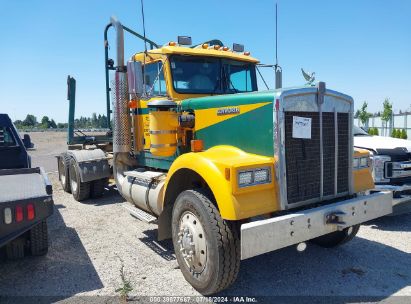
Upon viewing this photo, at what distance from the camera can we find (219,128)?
409 cm

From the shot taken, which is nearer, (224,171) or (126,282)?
(224,171)

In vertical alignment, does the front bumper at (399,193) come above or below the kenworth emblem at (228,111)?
below

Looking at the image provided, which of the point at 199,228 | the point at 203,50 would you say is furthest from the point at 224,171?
the point at 203,50

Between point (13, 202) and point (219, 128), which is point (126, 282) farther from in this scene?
point (219, 128)

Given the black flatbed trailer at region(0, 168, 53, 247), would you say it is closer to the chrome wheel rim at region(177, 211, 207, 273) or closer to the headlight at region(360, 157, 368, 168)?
the chrome wheel rim at region(177, 211, 207, 273)

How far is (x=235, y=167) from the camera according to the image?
312 cm

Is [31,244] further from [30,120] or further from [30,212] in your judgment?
[30,120]

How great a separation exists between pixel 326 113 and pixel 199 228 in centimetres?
188

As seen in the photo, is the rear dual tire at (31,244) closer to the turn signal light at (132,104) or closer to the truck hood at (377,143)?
the turn signal light at (132,104)

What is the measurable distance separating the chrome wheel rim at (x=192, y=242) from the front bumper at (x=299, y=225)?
60cm

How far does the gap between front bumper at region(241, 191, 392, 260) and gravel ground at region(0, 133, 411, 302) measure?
2.37 ft

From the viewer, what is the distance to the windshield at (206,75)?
5.02 m

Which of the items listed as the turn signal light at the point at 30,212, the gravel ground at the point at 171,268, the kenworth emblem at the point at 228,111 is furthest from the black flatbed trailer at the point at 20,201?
the kenworth emblem at the point at 228,111

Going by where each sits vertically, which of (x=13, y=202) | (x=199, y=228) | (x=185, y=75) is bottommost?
(x=199, y=228)
